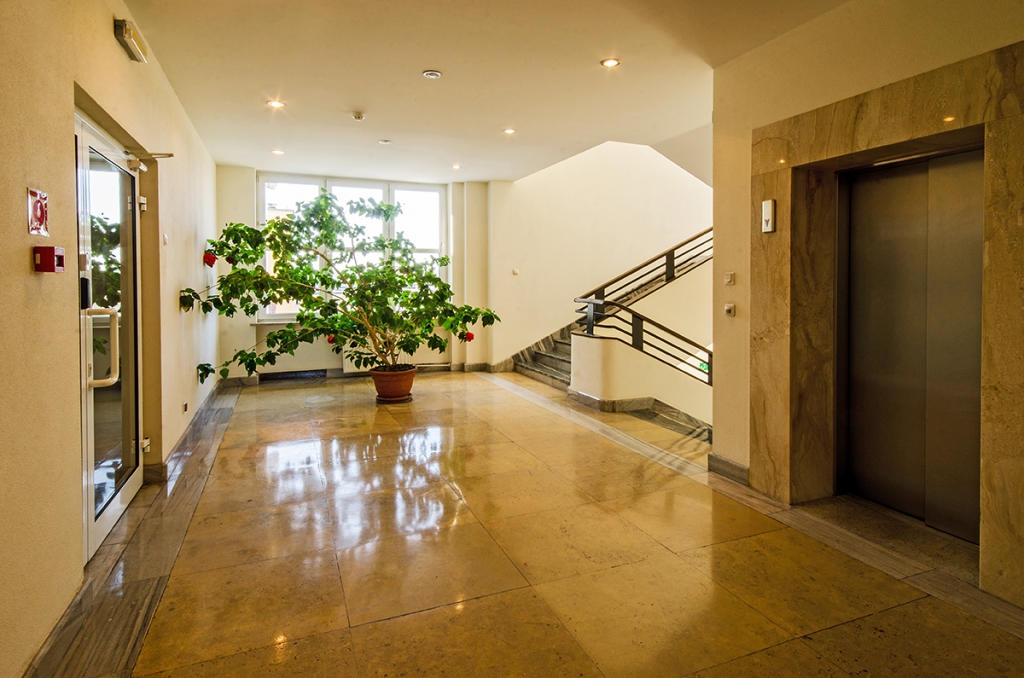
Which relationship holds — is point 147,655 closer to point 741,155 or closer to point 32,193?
point 32,193

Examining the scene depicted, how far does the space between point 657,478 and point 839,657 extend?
2.01m

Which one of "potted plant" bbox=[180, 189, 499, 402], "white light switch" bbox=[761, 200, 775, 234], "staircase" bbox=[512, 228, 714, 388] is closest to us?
"white light switch" bbox=[761, 200, 775, 234]

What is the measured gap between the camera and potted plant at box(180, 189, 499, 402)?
6.43 metres

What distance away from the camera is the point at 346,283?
6750 mm

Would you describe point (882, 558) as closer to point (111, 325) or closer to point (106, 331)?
point (111, 325)

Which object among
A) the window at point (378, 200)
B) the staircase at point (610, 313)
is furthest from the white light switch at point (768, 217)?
the window at point (378, 200)

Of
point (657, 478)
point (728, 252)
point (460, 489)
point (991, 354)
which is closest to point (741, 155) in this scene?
point (728, 252)

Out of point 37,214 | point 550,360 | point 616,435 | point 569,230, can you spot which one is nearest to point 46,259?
point 37,214

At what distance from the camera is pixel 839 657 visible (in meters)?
2.12

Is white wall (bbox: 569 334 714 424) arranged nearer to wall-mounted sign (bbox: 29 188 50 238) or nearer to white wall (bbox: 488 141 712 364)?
white wall (bbox: 488 141 712 364)

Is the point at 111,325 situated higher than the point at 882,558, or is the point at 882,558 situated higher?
the point at 111,325

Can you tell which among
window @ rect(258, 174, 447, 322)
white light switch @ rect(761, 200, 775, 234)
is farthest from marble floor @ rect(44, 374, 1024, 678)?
window @ rect(258, 174, 447, 322)

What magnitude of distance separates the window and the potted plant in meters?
0.87

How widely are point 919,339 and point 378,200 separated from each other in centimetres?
726
